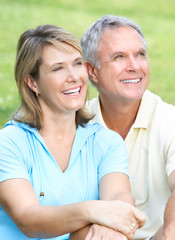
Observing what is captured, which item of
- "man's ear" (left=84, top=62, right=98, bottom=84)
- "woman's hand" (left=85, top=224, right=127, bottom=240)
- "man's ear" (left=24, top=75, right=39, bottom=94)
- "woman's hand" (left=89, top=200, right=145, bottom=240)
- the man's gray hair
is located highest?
the man's gray hair

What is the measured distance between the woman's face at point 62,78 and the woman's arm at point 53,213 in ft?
1.66

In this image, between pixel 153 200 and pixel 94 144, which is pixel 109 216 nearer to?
pixel 94 144

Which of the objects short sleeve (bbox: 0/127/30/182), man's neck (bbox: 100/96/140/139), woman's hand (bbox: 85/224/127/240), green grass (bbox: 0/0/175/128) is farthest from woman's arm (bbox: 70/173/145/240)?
green grass (bbox: 0/0/175/128)

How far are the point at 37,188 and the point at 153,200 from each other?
87 centimetres

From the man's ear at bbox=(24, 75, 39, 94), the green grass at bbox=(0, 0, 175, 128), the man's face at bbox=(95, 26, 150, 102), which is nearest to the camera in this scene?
the man's ear at bbox=(24, 75, 39, 94)

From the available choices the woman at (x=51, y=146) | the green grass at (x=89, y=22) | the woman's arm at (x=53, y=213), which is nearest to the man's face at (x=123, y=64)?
the woman at (x=51, y=146)

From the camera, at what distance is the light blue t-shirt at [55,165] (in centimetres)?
315

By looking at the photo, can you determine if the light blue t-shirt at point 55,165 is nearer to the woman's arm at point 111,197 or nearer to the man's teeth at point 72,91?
the woman's arm at point 111,197

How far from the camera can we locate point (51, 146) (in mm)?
3295

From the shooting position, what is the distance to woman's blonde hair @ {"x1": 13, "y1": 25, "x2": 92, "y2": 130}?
3.21 metres

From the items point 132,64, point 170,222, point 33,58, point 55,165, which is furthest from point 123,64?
point 170,222

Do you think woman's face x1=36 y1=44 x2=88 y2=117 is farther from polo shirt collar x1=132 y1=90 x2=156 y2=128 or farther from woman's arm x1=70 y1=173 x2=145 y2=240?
polo shirt collar x1=132 y1=90 x2=156 y2=128

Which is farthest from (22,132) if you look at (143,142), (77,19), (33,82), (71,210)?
(77,19)

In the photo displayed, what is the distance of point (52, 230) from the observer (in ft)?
9.61
